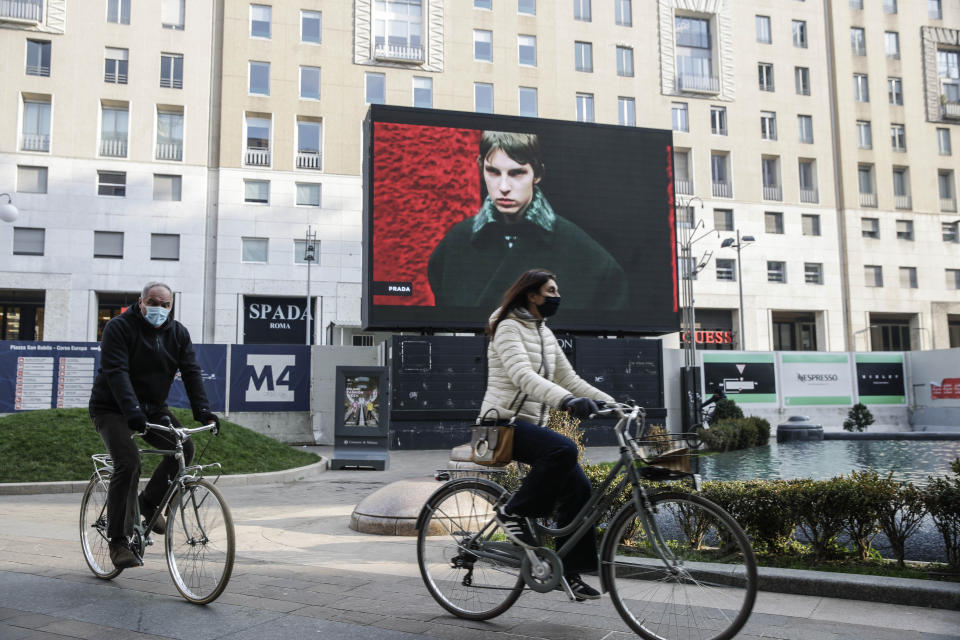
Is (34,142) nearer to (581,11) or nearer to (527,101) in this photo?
(527,101)

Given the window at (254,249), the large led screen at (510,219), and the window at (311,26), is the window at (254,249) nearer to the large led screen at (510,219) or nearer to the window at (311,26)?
the window at (311,26)

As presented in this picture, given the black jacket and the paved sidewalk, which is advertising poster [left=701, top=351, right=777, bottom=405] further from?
the black jacket

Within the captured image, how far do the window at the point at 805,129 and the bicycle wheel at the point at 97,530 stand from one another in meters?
45.6

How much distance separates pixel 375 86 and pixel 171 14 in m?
9.85

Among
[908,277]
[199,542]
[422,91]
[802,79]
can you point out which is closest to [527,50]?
[422,91]

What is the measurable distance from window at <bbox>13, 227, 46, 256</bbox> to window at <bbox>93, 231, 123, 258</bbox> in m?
2.10

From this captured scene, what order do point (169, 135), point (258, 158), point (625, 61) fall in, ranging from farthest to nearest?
point (625, 61), point (258, 158), point (169, 135)

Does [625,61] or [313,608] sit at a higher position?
[625,61]

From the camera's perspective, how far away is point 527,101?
4012 centimetres

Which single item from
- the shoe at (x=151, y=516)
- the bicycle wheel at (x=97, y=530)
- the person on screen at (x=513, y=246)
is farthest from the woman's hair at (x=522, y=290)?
the person on screen at (x=513, y=246)

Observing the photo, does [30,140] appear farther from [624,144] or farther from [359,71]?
[624,144]

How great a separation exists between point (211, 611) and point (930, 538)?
5.08m

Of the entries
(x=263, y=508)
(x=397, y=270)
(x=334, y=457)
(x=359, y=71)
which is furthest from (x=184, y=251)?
(x=263, y=508)

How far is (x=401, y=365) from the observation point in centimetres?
2081
